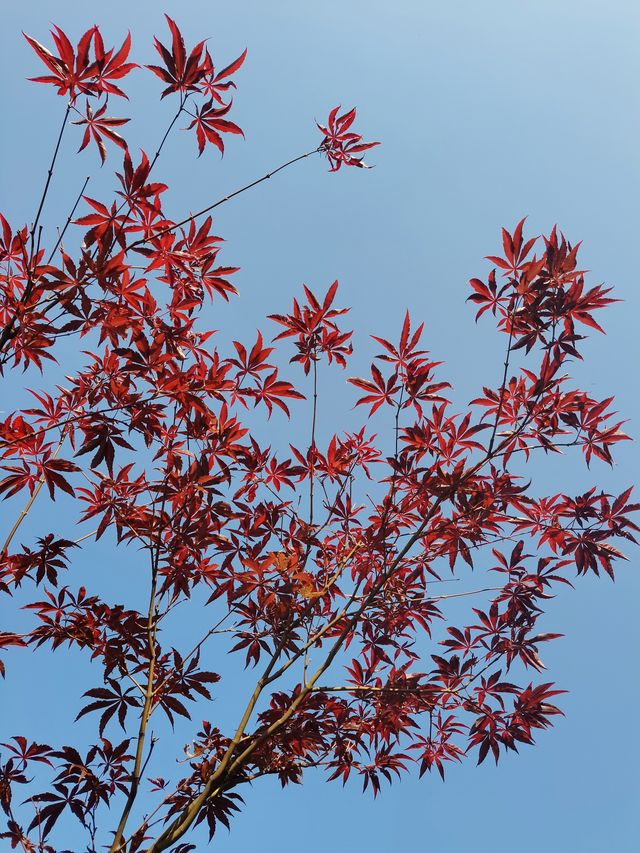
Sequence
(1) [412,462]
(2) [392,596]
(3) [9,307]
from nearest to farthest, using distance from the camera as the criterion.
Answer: (3) [9,307] < (1) [412,462] < (2) [392,596]

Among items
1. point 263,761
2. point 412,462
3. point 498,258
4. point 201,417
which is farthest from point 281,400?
point 263,761

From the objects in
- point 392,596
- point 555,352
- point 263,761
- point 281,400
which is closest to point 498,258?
point 555,352

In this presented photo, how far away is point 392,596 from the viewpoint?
13.0 ft

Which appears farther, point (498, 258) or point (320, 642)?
point (320, 642)

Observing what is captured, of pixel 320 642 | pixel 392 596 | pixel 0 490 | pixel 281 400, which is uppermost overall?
pixel 281 400

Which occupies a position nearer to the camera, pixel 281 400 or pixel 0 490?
pixel 0 490

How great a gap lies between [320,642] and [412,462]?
120 cm

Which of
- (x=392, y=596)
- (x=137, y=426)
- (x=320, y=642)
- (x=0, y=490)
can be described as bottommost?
(x=320, y=642)

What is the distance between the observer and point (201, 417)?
367 centimetres

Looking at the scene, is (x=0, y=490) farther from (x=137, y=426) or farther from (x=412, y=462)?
(x=412, y=462)

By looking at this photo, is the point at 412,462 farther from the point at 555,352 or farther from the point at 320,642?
the point at 320,642

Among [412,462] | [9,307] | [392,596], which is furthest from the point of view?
[392,596]

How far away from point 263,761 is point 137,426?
72.8 inches

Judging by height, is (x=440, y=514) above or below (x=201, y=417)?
below
